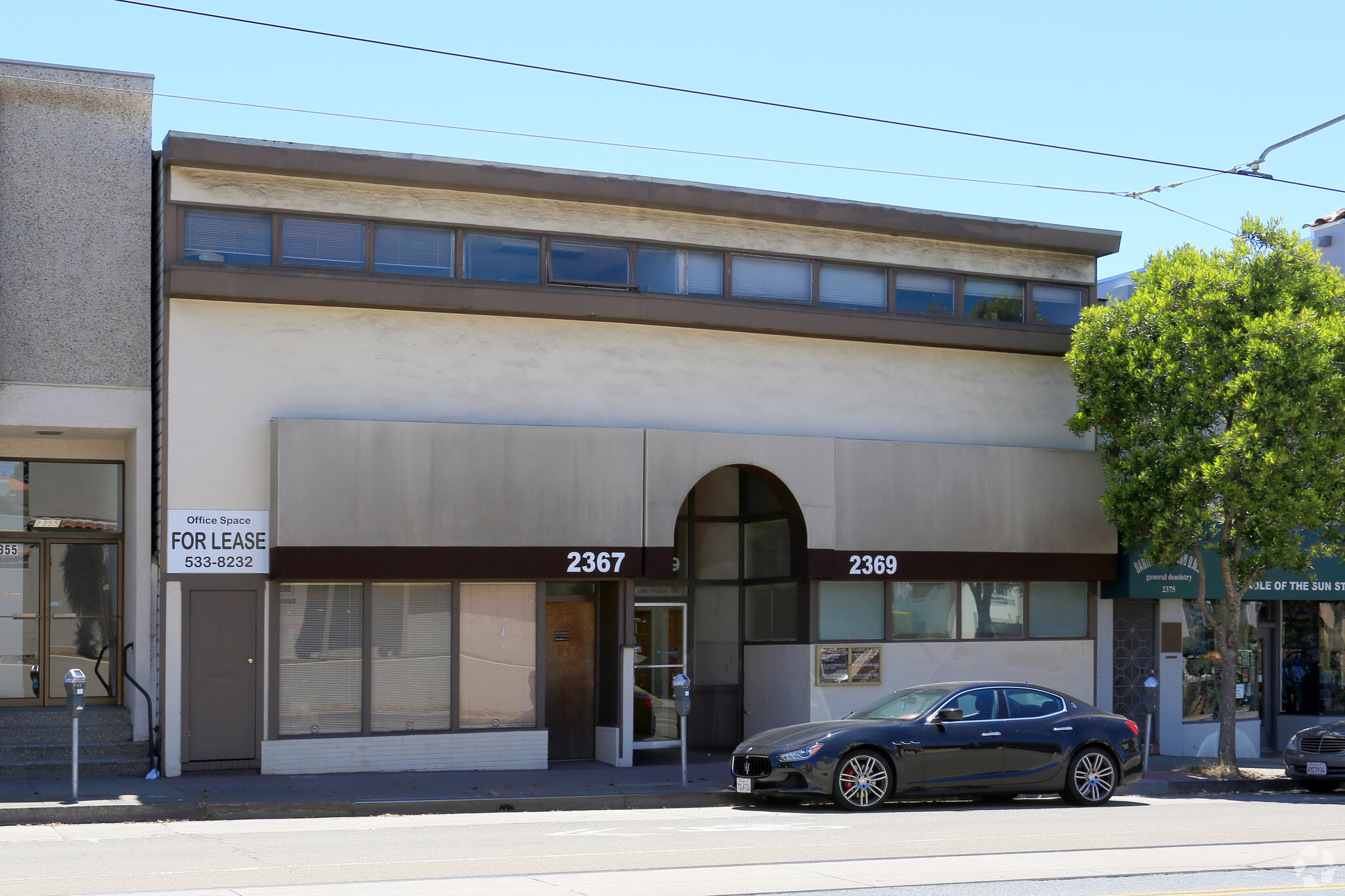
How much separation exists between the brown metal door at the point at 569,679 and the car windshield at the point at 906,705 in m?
4.73

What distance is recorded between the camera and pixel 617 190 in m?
18.3

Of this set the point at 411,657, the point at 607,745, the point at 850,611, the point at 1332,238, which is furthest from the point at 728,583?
the point at 1332,238

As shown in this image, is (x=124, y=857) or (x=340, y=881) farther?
(x=124, y=857)

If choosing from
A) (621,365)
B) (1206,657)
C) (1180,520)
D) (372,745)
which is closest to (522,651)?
(372,745)

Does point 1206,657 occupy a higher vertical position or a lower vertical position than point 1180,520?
lower

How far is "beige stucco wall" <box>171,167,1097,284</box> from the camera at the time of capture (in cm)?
1678

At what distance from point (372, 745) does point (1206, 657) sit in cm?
1392

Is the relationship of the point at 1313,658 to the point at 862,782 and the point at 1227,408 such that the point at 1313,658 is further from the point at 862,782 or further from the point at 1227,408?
the point at 862,782

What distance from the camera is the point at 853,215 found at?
19.7m

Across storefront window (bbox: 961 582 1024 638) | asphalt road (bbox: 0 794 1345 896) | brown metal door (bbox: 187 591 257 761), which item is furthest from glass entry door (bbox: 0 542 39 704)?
storefront window (bbox: 961 582 1024 638)

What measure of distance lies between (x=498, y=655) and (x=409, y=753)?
5.50 ft

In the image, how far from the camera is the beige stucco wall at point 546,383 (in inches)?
650

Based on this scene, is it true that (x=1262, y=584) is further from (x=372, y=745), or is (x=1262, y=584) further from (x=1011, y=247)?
(x=372, y=745)

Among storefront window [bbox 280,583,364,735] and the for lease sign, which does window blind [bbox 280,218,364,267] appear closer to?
the for lease sign
